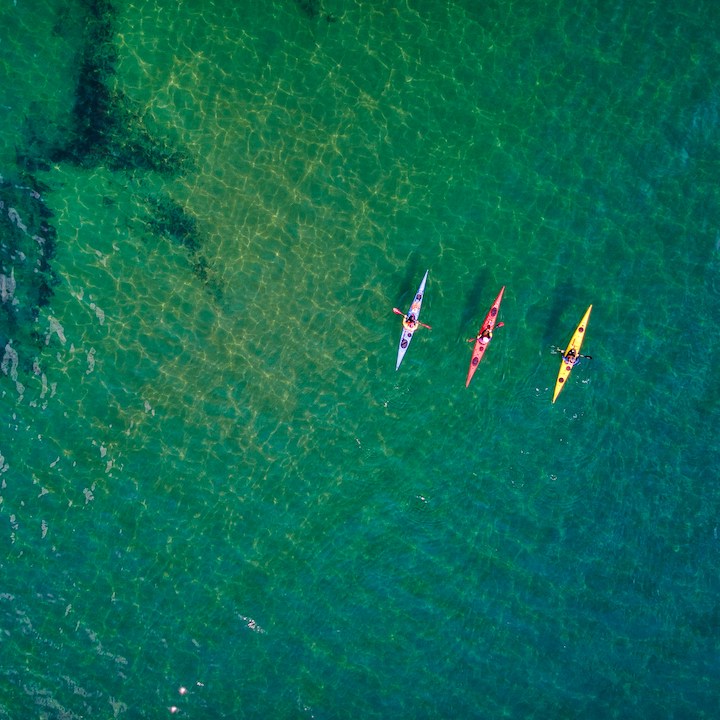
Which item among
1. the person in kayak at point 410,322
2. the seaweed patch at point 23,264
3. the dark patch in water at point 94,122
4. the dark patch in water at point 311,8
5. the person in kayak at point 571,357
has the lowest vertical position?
the seaweed patch at point 23,264

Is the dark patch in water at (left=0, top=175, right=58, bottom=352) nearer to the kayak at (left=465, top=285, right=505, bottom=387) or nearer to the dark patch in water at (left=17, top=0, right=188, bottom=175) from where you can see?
the dark patch in water at (left=17, top=0, right=188, bottom=175)

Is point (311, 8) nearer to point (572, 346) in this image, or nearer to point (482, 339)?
point (482, 339)

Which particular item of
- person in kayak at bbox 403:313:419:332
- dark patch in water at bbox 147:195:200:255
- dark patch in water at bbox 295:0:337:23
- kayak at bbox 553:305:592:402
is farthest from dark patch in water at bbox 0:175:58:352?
kayak at bbox 553:305:592:402

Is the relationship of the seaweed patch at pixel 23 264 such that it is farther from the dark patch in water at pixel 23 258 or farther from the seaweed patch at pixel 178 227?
the seaweed patch at pixel 178 227

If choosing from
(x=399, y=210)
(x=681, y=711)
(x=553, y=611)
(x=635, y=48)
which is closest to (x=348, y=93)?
(x=399, y=210)

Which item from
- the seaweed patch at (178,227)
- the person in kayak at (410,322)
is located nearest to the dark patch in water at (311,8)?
the seaweed patch at (178,227)
